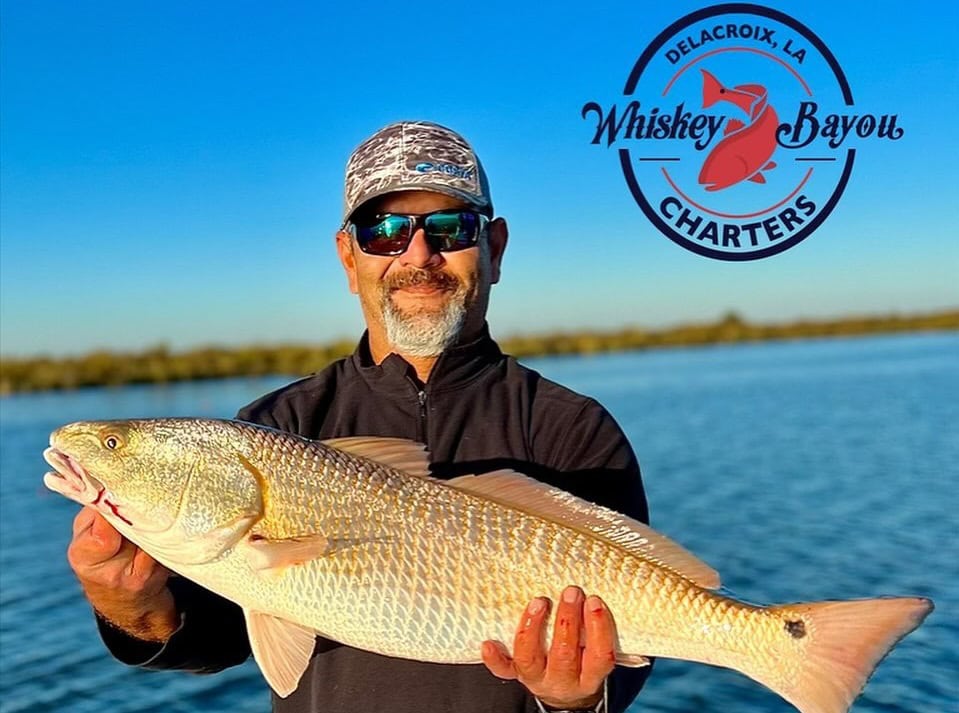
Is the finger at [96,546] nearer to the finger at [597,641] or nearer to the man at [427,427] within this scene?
the man at [427,427]

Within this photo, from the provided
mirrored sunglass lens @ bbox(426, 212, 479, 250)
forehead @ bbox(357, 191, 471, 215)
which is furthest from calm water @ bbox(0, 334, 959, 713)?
forehead @ bbox(357, 191, 471, 215)

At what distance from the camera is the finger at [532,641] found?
299 centimetres

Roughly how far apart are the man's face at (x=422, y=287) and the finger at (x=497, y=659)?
130 cm

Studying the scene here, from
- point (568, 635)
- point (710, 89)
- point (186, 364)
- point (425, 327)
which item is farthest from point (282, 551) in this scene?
point (186, 364)

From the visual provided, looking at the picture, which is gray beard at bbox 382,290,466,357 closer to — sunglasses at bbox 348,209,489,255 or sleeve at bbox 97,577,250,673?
sunglasses at bbox 348,209,489,255

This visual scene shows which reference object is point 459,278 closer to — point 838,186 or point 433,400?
point 433,400

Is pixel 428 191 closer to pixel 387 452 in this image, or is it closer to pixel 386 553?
pixel 387 452

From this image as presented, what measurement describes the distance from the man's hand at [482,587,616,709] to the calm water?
222 inches

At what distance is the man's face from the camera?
3.85 metres

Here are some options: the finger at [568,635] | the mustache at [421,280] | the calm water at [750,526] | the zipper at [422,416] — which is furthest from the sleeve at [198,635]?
the calm water at [750,526]

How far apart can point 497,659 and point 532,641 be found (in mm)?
130

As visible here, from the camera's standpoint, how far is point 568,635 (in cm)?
296

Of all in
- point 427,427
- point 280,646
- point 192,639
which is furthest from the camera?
point 427,427

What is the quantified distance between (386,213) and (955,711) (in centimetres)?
676
